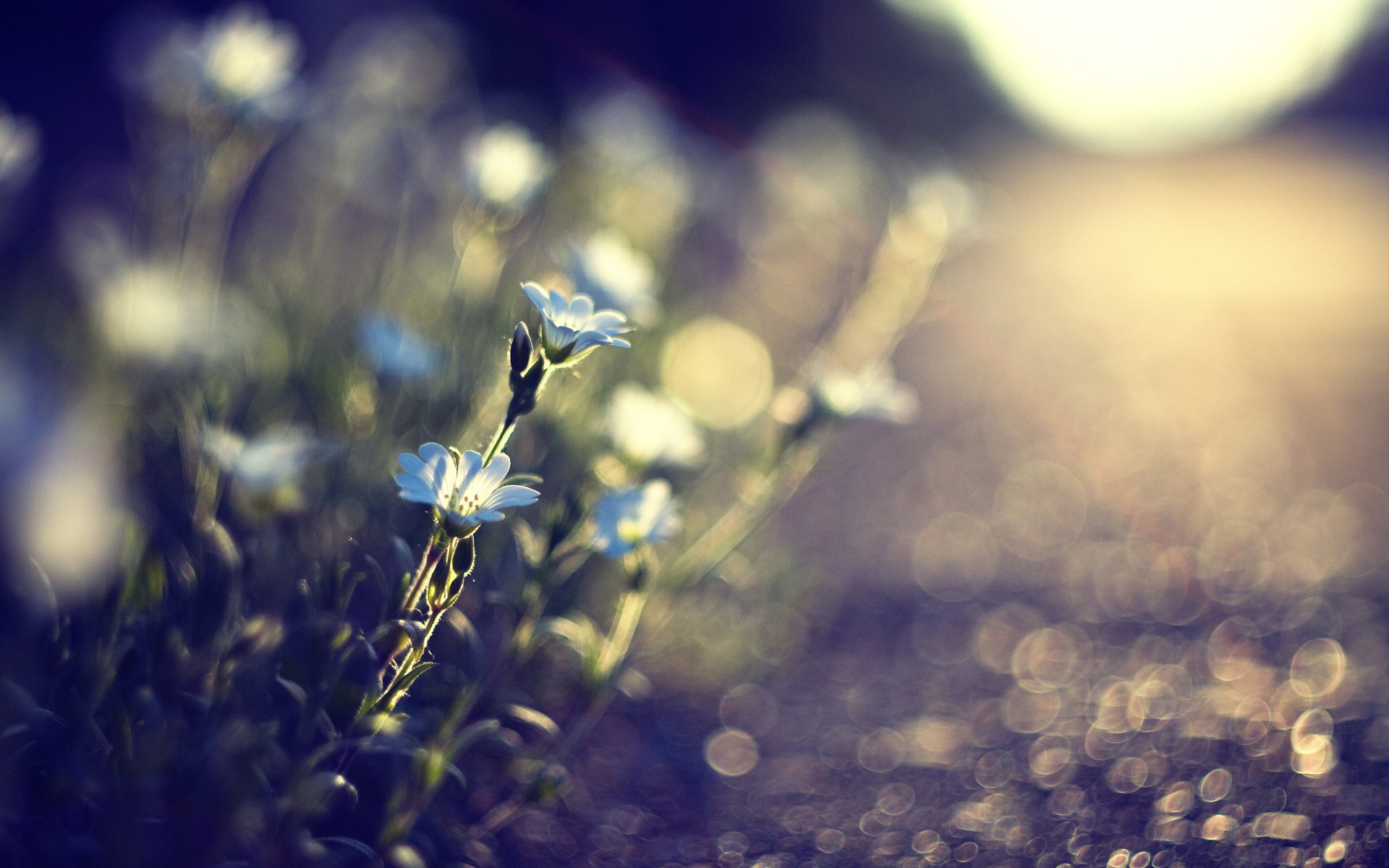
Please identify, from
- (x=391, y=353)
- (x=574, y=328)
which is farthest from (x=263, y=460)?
(x=574, y=328)

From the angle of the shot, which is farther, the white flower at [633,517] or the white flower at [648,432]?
the white flower at [648,432]

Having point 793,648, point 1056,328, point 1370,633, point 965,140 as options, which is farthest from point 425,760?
point 965,140

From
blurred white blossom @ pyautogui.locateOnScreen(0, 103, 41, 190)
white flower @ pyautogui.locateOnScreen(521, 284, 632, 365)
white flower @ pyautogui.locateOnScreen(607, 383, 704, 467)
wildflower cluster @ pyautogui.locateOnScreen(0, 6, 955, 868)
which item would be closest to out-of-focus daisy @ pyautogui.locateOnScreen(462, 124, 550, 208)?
wildflower cluster @ pyautogui.locateOnScreen(0, 6, 955, 868)

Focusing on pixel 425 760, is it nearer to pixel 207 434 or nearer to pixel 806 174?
pixel 207 434

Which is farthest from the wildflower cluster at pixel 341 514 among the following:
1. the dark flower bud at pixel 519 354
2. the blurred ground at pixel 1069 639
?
the blurred ground at pixel 1069 639

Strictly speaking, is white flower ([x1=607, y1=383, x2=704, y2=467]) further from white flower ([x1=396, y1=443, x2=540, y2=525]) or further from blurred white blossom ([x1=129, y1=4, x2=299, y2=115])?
blurred white blossom ([x1=129, y1=4, x2=299, y2=115])

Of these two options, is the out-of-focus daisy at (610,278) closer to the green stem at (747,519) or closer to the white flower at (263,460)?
the green stem at (747,519)
